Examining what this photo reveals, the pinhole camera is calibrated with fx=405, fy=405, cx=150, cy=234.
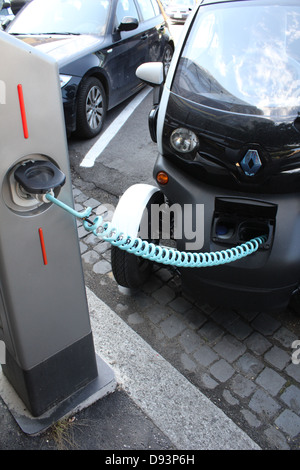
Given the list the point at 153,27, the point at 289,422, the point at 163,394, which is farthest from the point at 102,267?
the point at 153,27

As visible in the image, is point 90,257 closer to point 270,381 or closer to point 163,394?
point 163,394

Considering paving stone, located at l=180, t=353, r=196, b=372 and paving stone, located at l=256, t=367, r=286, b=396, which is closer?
paving stone, located at l=256, t=367, r=286, b=396

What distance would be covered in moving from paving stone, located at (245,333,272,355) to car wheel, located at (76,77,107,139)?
137 inches

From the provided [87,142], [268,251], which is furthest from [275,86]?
[87,142]

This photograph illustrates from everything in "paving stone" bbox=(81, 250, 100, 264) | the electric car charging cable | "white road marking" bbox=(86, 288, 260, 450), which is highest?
the electric car charging cable

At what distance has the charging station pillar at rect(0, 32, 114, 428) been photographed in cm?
136

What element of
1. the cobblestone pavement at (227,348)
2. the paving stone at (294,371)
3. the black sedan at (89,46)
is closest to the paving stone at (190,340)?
the cobblestone pavement at (227,348)

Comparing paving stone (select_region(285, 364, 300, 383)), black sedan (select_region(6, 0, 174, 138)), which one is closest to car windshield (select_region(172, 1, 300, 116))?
paving stone (select_region(285, 364, 300, 383))

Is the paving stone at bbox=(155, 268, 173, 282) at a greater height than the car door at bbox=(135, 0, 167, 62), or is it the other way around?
the car door at bbox=(135, 0, 167, 62)

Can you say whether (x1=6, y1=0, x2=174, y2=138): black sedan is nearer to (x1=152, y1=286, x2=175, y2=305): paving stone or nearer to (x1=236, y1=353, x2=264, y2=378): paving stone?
(x1=152, y1=286, x2=175, y2=305): paving stone

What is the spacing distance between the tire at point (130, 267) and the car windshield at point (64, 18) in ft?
12.0

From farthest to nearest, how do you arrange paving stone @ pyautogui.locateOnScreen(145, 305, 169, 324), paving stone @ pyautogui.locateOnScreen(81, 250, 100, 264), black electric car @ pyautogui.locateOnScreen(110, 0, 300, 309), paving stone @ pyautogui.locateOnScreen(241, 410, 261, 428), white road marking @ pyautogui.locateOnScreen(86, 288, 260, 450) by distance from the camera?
paving stone @ pyautogui.locateOnScreen(81, 250, 100, 264) < paving stone @ pyautogui.locateOnScreen(145, 305, 169, 324) < black electric car @ pyautogui.locateOnScreen(110, 0, 300, 309) < paving stone @ pyautogui.locateOnScreen(241, 410, 261, 428) < white road marking @ pyautogui.locateOnScreen(86, 288, 260, 450)
